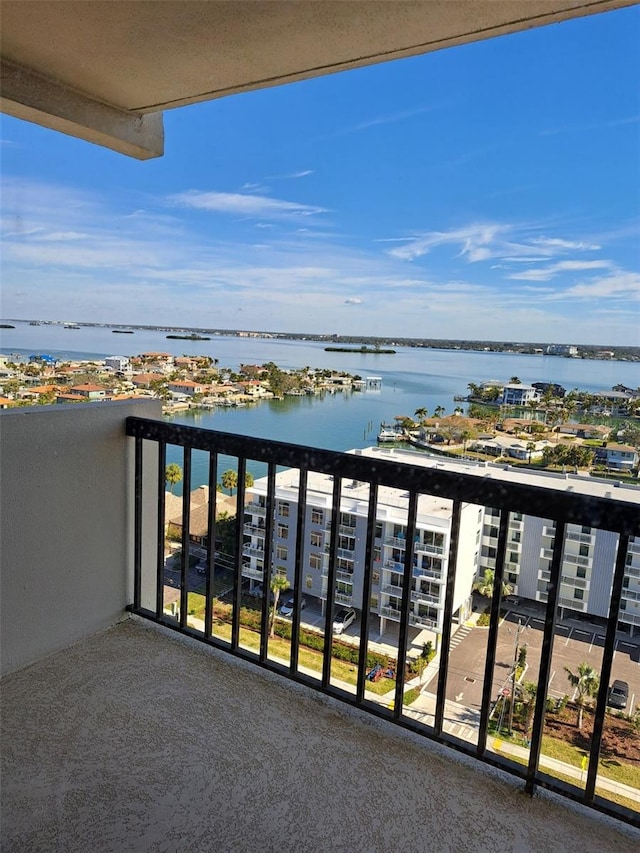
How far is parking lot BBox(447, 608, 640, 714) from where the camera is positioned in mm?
1532

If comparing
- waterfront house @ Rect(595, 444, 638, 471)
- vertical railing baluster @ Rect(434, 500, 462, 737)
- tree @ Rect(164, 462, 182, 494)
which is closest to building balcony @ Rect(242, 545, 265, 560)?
tree @ Rect(164, 462, 182, 494)

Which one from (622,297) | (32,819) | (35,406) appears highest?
(622,297)

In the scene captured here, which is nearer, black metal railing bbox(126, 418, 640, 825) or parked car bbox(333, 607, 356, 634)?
black metal railing bbox(126, 418, 640, 825)

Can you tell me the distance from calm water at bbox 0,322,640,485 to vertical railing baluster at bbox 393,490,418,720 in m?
0.36

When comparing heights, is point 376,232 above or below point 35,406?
above

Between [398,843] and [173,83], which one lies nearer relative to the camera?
[398,843]

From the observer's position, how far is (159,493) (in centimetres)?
251

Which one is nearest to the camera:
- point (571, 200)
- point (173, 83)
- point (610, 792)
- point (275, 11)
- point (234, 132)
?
point (610, 792)

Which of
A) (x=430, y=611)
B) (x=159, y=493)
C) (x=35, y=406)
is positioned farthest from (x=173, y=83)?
(x=430, y=611)

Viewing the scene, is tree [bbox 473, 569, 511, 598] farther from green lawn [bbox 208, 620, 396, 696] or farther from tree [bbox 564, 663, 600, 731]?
green lawn [bbox 208, 620, 396, 696]

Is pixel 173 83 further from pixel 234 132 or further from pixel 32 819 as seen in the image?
pixel 234 132

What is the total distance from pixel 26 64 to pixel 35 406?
1450mm

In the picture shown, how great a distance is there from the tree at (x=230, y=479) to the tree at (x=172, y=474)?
0.27 m

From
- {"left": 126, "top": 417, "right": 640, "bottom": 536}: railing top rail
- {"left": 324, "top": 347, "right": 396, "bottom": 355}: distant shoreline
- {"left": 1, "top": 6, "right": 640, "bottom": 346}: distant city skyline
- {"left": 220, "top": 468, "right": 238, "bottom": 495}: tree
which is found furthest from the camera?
{"left": 1, "top": 6, "right": 640, "bottom": 346}: distant city skyline
